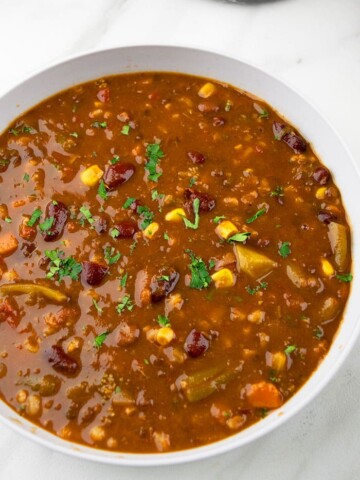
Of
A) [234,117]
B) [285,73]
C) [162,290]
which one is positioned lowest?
[162,290]

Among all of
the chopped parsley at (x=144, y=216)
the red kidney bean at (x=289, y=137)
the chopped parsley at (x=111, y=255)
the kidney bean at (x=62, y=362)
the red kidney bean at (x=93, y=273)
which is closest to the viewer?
the kidney bean at (x=62, y=362)

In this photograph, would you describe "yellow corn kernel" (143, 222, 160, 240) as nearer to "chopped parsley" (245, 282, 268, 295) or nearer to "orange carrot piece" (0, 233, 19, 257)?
"chopped parsley" (245, 282, 268, 295)

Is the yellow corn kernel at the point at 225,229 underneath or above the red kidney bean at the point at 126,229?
above

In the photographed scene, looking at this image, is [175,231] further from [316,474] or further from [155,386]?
[316,474]

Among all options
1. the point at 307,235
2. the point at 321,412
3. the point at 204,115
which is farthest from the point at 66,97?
the point at 321,412

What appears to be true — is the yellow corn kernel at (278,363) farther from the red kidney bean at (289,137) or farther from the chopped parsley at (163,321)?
the red kidney bean at (289,137)

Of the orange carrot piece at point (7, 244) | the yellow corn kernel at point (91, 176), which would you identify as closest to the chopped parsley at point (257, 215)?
the yellow corn kernel at point (91, 176)

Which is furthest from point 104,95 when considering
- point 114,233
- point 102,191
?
point 114,233

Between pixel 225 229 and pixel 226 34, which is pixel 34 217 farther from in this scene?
pixel 226 34
